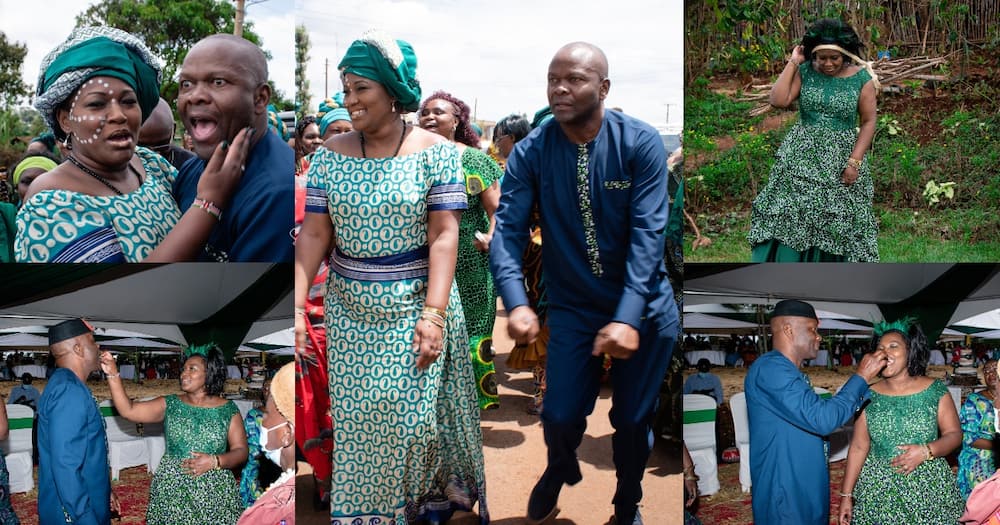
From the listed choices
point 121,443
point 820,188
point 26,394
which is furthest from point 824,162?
point 26,394

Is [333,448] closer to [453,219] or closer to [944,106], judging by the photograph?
[453,219]

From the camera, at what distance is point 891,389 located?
12.1 ft

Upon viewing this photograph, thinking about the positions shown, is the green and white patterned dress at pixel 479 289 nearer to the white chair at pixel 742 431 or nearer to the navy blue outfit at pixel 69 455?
the white chair at pixel 742 431

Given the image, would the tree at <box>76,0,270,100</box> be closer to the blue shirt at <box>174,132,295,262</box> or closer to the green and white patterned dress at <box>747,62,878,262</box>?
the blue shirt at <box>174,132,295,262</box>

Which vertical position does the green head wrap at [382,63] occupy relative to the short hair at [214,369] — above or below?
above

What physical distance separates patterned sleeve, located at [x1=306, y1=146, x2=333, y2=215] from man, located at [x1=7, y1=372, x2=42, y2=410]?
51.3 inches

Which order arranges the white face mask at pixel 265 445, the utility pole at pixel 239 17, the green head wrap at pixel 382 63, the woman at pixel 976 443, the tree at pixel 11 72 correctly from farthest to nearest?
1. the woman at pixel 976 443
2. the white face mask at pixel 265 445
3. the utility pole at pixel 239 17
4. the tree at pixel 11 72
5. the green head wrap at pixel 382 63

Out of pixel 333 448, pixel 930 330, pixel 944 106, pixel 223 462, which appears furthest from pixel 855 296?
pixel 223 462

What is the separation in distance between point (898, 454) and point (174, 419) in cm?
289

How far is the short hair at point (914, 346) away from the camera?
146 inches

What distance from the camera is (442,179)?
3.30m

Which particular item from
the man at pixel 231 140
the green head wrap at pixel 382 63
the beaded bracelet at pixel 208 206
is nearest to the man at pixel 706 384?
the green head wrap at pixel 382 63

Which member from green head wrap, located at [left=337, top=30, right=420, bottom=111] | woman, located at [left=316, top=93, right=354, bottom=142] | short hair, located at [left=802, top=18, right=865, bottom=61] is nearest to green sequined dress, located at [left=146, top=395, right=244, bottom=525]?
woman, located at [left=316, top=93, right=354, bottom=142]

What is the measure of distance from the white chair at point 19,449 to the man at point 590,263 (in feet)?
6.33
